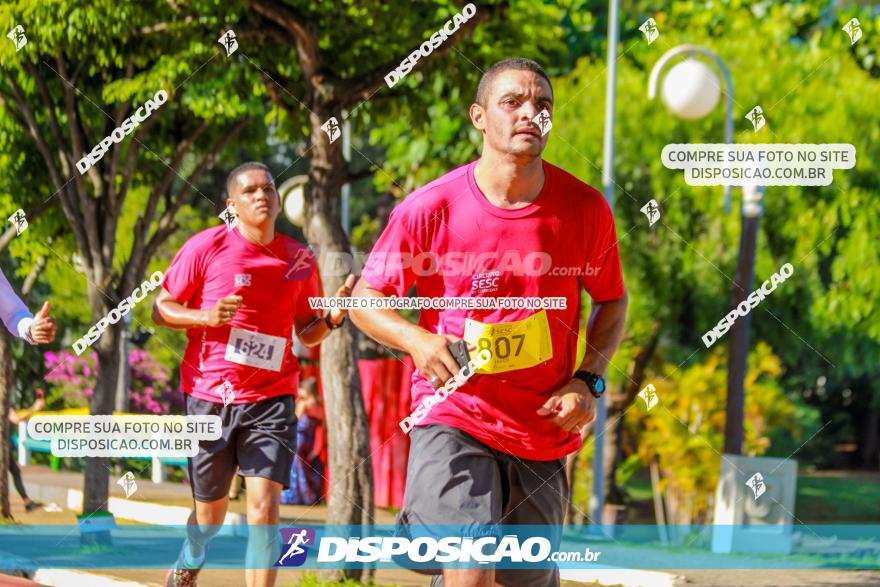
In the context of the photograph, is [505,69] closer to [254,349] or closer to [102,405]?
[254,349]

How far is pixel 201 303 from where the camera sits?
→ 6.75m

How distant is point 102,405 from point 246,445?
4131 mm

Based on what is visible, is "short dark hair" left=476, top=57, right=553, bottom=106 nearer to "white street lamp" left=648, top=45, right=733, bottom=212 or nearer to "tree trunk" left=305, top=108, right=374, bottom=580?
"tree trunk" left=305, top=108, right=374, bottom=580

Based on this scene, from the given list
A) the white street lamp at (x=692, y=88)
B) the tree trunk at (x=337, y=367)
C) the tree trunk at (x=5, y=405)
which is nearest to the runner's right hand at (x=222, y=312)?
the tree trunk at (x=337, y=367)

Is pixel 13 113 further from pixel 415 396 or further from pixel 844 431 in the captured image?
pixel 844 431

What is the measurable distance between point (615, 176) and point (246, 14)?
7.48 m

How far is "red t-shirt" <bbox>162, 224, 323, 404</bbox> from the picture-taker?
21.3 ft

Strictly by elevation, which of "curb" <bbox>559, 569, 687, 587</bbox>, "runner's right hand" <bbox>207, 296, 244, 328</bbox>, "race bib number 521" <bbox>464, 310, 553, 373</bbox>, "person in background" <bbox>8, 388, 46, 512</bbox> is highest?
"runner's right hand" <bbox>207, 296, 244, 328</bbox>

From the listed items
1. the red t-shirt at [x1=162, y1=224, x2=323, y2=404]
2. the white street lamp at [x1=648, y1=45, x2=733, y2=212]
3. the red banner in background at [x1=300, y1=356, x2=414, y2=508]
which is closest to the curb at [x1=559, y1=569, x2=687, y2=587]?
the red t-shirt at [x1=162, y1=224, x2=323, y2=404]

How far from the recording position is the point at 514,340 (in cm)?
444

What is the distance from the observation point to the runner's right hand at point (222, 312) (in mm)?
6395

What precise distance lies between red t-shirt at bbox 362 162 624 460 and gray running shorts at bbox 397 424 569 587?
1.9 inches

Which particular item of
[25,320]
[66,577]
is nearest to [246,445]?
[25,320]

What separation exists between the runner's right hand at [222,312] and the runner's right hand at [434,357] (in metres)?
2.36
